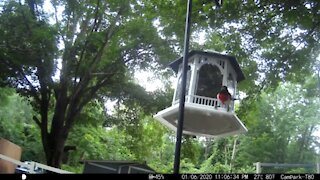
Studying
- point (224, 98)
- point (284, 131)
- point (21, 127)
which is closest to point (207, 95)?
point (224, 98)

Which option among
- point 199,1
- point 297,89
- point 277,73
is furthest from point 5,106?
point 297,89

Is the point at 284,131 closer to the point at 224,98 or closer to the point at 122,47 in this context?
the point at 122,47

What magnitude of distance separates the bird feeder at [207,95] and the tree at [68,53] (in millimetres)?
3136

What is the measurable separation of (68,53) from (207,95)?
3873 mm

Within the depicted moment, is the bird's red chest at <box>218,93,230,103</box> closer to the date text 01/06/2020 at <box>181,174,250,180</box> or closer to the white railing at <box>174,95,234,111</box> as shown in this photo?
the white railing at <box>174,95,234,111</box>

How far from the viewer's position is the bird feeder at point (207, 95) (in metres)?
3.76

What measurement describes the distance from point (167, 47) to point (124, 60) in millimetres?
980

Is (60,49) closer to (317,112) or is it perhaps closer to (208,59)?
(208,59)

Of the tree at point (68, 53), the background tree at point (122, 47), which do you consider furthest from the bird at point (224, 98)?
the tree at point (68, 53)

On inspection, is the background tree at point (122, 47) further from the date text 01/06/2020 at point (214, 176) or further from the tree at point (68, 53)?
the date text 01/06/2020 at point (214, 176)

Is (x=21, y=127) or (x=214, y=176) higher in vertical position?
(x=21, y=127)

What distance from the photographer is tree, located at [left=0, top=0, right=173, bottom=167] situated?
671 cm

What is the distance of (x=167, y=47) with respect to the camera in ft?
25.3

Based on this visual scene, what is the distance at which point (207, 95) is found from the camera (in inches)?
157
